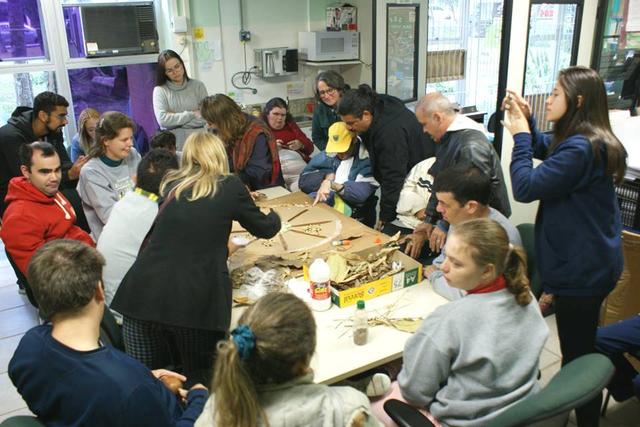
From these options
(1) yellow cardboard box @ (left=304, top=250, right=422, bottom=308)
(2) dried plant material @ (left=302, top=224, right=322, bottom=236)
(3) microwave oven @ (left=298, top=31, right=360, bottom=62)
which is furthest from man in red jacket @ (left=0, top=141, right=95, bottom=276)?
(3) microwave oven @ (left=298, top=31, right=360, bottom=62)

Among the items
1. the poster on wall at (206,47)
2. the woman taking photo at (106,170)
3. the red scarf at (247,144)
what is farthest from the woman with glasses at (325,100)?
the poster on wall at (206,47)

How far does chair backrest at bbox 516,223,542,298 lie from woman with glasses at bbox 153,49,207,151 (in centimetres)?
306

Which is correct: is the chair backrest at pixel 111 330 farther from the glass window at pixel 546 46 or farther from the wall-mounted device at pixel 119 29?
the wall-mounted device at pixel 119 29

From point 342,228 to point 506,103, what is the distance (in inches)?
41.5

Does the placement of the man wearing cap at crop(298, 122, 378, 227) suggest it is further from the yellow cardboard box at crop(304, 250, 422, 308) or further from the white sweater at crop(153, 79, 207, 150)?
the white sweater at crop(153, 79, 207, 150)

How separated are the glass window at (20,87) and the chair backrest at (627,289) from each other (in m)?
4.55

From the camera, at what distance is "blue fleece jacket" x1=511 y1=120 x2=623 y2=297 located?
1.90m

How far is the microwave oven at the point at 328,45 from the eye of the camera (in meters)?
5.01

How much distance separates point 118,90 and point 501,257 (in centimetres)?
439

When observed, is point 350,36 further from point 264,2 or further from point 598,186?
point 598,186

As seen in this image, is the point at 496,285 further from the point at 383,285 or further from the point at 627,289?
the point at 627,289

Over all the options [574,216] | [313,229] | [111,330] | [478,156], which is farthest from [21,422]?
[478,156]

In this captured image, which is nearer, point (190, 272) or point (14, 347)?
point (190, 272)

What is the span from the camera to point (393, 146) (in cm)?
301
